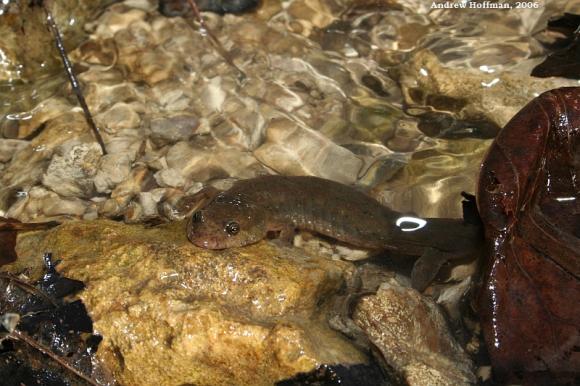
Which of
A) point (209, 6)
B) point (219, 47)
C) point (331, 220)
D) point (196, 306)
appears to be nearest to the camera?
point (196, 306)

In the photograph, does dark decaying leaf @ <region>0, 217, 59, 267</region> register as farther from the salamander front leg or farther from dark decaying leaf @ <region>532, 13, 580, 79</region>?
dark decaying leaf @ <region>532, 13, 580, 79</region>

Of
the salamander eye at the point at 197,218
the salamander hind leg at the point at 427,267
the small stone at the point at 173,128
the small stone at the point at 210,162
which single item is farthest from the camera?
the small stone at the point at 173,128

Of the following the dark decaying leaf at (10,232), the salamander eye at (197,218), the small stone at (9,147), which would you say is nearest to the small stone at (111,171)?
the dark decaying leaf at (10,232)

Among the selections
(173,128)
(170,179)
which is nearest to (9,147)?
(173,128)

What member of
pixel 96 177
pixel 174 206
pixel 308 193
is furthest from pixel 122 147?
pixel 308 193

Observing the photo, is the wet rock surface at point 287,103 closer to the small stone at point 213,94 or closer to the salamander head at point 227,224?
the small stone at point 213,94

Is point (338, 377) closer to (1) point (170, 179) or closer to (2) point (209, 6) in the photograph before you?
(1) point (170, 179)
